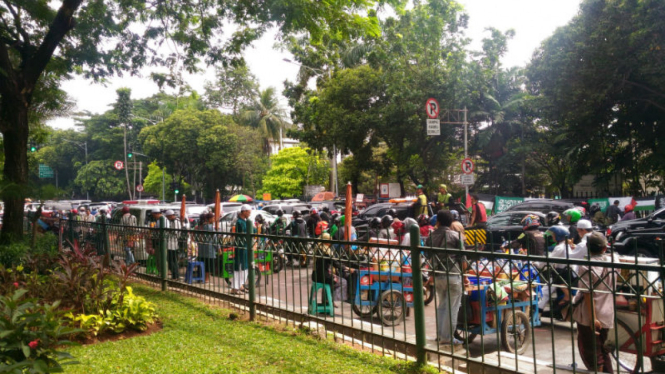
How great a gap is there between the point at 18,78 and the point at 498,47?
73.0ft

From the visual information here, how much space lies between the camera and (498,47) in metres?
26.0

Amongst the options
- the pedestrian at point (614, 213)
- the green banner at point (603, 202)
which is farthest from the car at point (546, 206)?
the green banner at point (603, 202)

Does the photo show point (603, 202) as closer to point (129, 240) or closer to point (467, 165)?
point (467, 165)

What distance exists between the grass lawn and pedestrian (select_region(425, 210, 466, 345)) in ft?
2.41

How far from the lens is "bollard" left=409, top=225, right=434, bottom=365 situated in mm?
4730

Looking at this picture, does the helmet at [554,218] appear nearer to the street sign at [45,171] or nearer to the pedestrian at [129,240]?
the pedestrian at [129,240]

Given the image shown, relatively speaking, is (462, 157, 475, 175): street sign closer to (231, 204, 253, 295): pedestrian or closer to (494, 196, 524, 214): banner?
(494, 196, 524, 214): banner

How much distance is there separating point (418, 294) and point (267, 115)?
4606cm

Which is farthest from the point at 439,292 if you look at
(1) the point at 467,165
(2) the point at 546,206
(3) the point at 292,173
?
(3) the point at 292,173

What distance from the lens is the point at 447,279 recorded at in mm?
4379

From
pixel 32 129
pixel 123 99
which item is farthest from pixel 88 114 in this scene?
pixel 32 129

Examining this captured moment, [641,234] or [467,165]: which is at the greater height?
[467,165]

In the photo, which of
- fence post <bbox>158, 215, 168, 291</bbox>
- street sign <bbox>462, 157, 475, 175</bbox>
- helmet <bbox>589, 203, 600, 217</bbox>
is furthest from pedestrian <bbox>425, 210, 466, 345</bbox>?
helmet <bbox>589, 203, 600, 217</bbox>

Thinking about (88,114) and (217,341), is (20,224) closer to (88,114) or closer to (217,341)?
(217,341)
